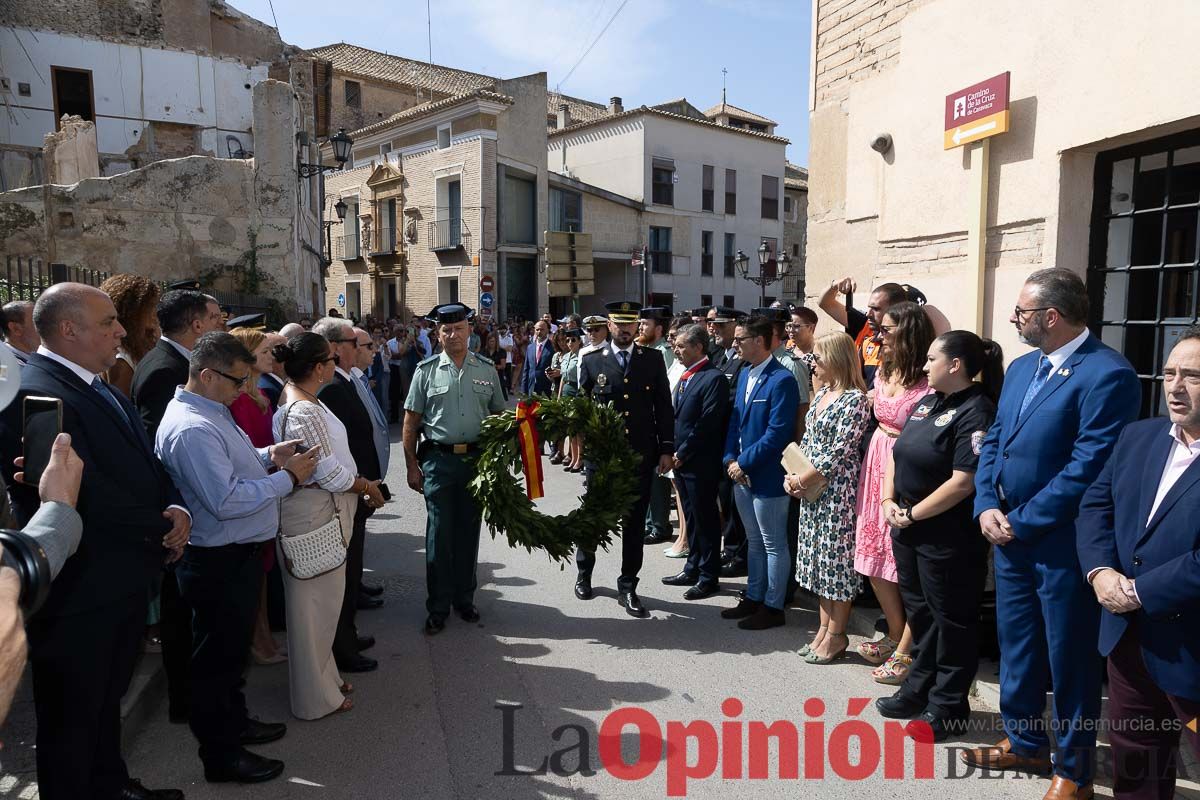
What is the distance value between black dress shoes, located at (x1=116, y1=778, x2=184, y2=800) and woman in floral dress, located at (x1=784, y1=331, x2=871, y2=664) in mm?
3360

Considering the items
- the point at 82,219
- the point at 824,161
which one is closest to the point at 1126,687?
the point at 824,161

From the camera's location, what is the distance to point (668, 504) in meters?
7.64

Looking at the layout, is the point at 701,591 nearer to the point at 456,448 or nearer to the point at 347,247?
the point at 456,448

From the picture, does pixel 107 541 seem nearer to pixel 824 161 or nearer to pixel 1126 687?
pixel 1126 687

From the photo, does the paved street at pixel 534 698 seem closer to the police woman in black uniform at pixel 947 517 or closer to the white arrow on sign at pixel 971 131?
the police woman in black uniform at pixel 947 517

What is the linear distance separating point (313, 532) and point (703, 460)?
9.76 ft

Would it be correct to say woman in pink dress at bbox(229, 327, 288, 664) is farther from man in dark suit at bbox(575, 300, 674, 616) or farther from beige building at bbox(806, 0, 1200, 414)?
beige building at bbox(806, 0, 1200, 414)

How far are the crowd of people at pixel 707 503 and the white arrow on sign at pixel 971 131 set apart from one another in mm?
1583

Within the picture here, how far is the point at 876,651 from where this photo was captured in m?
4.61

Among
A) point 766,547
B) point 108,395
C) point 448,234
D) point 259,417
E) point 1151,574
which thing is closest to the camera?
point 1151,574

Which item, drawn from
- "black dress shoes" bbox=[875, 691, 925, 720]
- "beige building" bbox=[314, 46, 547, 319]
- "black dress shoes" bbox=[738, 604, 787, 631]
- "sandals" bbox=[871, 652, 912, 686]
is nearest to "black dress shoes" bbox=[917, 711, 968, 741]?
"black dress shoes" bbox=[875, 691, 925, 720]

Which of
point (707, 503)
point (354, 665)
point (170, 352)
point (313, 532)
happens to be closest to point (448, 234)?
→ point (707, 503)

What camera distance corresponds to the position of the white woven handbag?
378 cm

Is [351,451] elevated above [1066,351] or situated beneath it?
situated beneath
